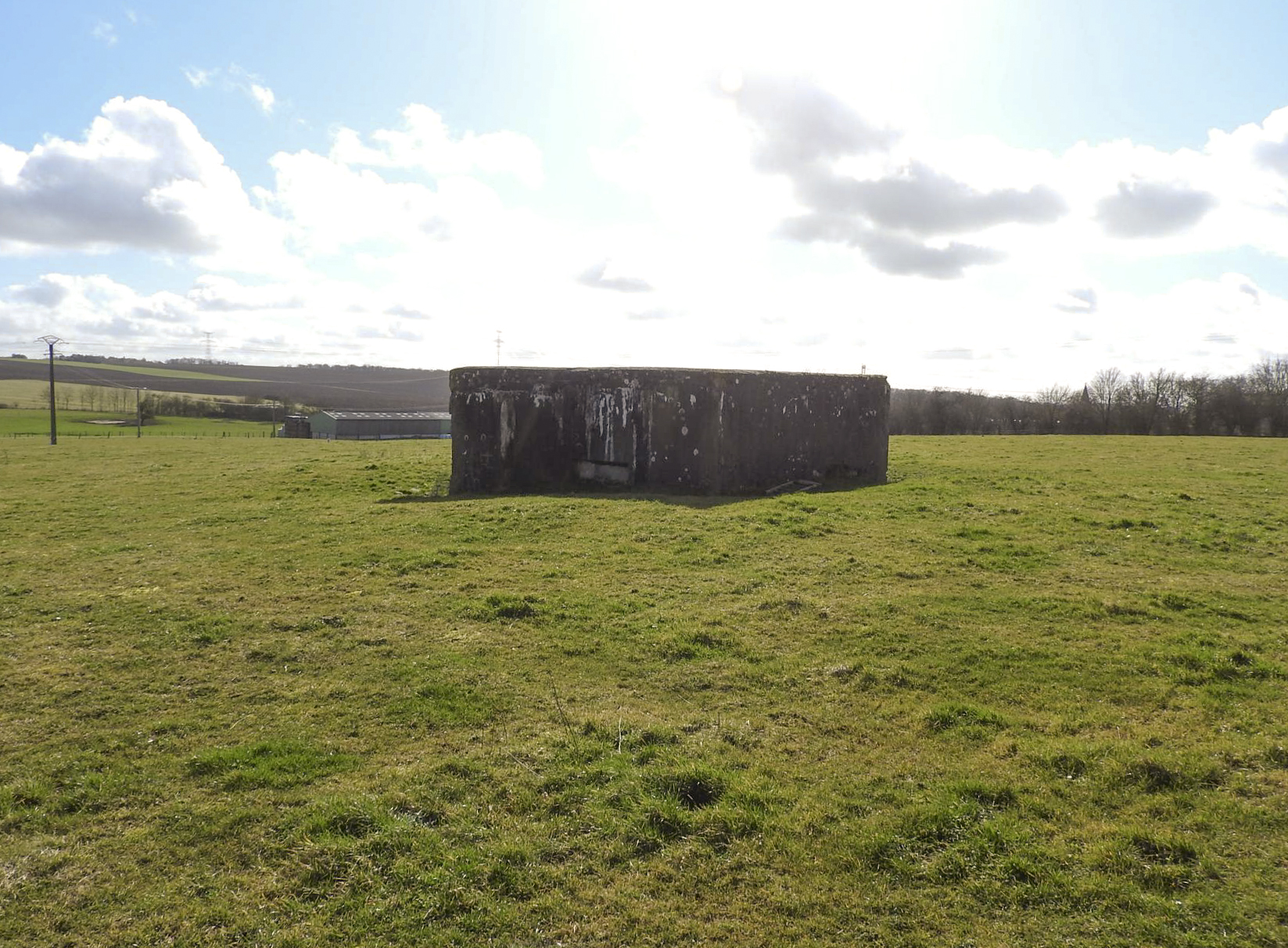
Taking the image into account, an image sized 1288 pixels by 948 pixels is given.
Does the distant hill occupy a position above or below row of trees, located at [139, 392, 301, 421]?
above

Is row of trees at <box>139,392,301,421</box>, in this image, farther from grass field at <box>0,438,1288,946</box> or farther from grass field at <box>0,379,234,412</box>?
grass field at <box>0,438,1288,946</box>

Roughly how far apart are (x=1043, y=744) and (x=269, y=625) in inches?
260

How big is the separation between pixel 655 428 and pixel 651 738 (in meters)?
10.1

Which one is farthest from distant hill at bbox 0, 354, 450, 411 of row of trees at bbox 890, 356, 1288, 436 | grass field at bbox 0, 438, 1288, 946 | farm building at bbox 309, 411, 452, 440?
grass field at bbox 0, 438, 1288, 946

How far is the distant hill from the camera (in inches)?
3984

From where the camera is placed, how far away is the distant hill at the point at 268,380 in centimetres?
10119

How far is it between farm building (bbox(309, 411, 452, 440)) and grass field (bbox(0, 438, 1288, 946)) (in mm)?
46210

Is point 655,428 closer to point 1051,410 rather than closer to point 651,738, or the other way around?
point 651,738

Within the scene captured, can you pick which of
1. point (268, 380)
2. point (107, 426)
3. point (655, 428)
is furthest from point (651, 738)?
point (268, 380)

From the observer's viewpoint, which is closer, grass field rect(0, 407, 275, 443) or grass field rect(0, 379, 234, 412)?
grass field rect(0, 407, 275, 443)

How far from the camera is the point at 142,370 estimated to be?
128m

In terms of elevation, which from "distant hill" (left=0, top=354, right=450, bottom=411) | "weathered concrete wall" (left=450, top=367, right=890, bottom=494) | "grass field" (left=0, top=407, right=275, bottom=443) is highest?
"distant hill" (left=0, top=354, right=450, bottom=411)

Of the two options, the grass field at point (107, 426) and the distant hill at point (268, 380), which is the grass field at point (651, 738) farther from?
the distant hill at point (268, 380)

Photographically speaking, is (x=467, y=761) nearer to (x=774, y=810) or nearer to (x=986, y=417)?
(x=774, y=810)
